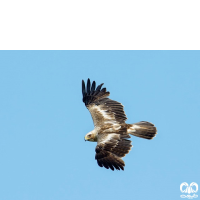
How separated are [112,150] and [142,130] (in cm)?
177

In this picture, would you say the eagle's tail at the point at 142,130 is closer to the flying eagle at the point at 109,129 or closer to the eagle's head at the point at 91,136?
the flying eagle at the point at 109,129

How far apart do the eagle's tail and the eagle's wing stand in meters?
0.73

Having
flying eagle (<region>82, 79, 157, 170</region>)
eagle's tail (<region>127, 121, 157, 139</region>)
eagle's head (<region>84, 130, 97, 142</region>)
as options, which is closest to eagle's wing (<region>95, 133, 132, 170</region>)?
flying eagle (<region>82, 79, 157, 170</region>)

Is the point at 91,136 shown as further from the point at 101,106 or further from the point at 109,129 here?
the point at 101,106

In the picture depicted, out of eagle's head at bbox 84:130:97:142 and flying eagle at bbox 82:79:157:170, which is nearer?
flying eagle at bbox 82:79:157:170

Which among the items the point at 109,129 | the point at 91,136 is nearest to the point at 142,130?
the point at 109,129

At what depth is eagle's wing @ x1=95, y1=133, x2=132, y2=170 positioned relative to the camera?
668 inches

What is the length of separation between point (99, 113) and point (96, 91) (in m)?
0.97

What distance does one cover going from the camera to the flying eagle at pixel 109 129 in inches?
677

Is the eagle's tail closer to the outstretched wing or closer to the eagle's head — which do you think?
the outstretched wing

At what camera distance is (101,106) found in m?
19.5
